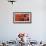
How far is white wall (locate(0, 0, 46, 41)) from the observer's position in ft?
16.9

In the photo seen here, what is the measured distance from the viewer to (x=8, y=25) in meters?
5.17

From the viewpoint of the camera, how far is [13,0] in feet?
16.9

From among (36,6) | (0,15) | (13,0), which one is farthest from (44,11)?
(0,15)

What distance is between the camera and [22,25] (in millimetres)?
5168

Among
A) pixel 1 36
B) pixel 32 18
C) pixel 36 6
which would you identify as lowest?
pixel 1 36

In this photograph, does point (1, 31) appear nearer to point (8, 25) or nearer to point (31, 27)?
point (8, 25)

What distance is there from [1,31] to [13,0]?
1.26m

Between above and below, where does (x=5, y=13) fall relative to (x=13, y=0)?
below

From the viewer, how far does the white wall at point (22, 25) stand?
5148mm

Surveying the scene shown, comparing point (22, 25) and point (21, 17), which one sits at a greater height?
point (21, 17)

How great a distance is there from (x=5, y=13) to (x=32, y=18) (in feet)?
A: 3.42

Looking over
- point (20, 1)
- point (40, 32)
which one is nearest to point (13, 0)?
point (20, 1)

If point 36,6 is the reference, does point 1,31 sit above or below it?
below

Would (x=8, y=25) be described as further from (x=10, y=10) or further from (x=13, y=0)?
(x=13, y=0)
